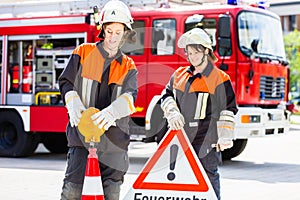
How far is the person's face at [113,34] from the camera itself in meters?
5.05

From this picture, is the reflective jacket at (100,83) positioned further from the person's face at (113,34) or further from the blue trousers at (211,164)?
the blue trousers at (211,164)

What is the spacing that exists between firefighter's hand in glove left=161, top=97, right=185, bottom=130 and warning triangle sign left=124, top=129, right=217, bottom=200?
0.17 metres

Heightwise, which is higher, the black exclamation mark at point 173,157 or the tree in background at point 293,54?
the tree in background at point 293,54

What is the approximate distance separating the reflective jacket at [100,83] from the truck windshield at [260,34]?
26.7 ft

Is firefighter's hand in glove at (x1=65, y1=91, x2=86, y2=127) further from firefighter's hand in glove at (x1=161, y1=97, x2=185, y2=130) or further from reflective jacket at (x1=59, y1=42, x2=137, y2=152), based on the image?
firefighter's hand in glove at (x1=161, y1=97, x2=185, y2=130)

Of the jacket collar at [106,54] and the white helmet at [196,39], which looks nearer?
the jacket collar at [106,54]

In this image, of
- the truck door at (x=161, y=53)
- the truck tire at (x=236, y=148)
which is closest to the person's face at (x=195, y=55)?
the truck door at (x=161, y=53)

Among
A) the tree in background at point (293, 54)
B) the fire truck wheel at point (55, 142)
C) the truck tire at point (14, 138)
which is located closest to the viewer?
the truck tire at point (14, 138)

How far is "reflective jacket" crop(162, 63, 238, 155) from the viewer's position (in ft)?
19.5

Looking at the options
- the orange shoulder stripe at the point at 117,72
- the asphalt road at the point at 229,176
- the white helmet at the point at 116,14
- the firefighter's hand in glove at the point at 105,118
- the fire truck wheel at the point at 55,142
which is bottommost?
the asphalt road at the point at 229,176

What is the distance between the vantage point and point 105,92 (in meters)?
5.08

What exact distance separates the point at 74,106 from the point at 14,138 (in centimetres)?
972

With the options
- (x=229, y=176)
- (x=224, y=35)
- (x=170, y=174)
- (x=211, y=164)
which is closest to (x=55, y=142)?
(x=224, y=35)

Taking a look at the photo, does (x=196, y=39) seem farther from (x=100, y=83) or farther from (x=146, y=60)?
(x=146, y=60)
